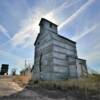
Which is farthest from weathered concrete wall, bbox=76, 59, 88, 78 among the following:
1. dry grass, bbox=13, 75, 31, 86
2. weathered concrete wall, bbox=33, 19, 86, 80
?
dry grass, bbox=13, 75, 31, 86

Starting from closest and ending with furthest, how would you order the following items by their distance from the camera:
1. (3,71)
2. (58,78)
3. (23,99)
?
(23,99)
(58,78)
(3,71)

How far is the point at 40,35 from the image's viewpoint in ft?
78.5

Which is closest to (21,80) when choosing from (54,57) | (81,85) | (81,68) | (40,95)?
(54,57)

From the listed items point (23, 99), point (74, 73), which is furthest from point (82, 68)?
point (23, 99)

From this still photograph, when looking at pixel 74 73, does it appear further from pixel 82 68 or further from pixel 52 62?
pixel 52 62

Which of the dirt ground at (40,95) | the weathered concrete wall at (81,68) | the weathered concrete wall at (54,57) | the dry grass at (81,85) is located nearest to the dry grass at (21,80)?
the weathered concrete wall at (54,57)

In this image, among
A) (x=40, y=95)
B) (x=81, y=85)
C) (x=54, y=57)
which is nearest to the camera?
(x=40, y=95)

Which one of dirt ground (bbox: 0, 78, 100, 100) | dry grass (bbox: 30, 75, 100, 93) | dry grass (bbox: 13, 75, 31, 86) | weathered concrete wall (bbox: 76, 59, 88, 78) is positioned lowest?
dirt ground (bbox: 0, 78, 100, 100)

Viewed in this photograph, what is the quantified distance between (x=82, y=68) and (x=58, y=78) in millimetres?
4592

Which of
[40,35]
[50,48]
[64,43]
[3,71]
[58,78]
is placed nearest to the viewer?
[58,78]

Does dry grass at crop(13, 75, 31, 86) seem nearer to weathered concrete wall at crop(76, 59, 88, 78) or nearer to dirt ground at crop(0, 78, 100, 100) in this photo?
dirt ground at crop(0, 78, 100, 100)

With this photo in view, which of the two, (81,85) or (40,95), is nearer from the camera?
(40,95)

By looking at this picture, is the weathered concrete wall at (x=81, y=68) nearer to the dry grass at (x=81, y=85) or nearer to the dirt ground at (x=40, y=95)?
the dry grass at (x=81, y=85)

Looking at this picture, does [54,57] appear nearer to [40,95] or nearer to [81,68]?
[81,68]
